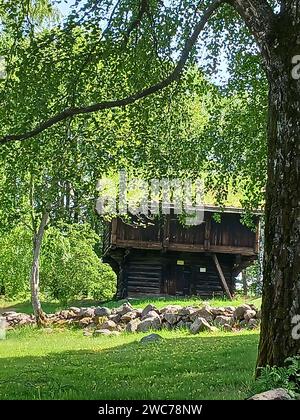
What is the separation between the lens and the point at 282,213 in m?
5.97

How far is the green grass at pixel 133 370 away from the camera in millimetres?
7141

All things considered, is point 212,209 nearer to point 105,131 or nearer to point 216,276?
point 216,276

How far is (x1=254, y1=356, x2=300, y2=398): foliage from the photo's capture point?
5398 mm

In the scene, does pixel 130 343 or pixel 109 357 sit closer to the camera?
pixel 109 357

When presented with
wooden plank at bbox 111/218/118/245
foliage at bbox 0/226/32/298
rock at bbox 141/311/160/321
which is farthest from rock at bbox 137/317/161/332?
foliage at bbox 0/226/32/298

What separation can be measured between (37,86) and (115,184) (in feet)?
48.6

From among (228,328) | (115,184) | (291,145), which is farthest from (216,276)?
(291,145)

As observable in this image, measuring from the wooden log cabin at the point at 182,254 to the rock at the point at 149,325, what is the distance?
10.6 meters

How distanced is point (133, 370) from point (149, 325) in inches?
379

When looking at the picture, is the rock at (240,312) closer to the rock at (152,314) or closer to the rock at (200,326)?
the rock at (200,326)

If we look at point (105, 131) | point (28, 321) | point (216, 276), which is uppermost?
point (105, 131)
